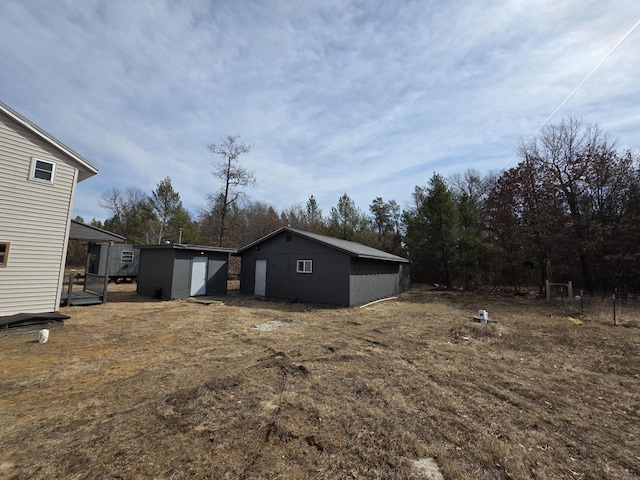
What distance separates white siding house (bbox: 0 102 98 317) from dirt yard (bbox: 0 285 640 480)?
114 centimetres

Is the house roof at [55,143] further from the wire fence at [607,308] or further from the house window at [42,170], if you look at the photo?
the wire fence at [607,308]

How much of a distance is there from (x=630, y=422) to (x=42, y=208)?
12332 mm

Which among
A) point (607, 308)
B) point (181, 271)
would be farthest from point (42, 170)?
point (607, 308)

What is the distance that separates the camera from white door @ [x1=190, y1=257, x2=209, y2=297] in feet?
47.8

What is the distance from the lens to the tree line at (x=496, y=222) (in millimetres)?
16250

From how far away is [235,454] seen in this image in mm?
2820

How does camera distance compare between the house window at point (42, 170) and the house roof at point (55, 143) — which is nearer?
the house roof at point (55, 143)

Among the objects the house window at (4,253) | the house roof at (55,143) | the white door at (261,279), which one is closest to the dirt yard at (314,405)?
the house window at (4,253)

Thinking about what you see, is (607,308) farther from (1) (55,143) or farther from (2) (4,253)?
(2) (4,253)

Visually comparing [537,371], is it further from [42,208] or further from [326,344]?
[42,208]

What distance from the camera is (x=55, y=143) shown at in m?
8.14

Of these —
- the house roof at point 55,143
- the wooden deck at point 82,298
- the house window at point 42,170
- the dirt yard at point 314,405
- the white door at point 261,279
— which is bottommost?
the dirt yard at point 314,405

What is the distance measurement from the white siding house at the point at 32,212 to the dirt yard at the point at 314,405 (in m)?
1.14

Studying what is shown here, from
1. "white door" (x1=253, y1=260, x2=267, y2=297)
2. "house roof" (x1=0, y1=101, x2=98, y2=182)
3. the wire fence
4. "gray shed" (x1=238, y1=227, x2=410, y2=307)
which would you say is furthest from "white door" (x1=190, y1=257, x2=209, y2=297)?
the wire fence
